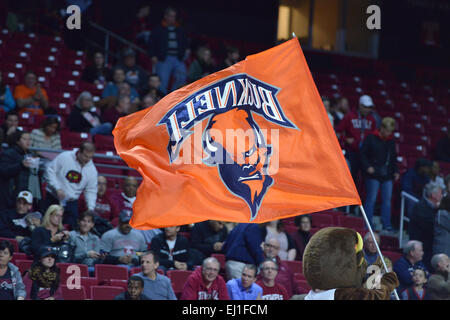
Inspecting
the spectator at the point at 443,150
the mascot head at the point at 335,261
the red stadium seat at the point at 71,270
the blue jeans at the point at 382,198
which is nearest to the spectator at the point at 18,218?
the red stadium seat at the point at 71,270

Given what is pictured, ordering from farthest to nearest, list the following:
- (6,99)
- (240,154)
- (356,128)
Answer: (356,128)
(6,99)
(240,154)

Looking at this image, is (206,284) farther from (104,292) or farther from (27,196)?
(27,196)

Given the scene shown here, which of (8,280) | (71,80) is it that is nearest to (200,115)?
(8,280)

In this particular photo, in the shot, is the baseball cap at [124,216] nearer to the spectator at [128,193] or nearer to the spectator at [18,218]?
the spectator at [128,193]

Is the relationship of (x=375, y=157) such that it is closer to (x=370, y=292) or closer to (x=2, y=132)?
(x=2, y=132)

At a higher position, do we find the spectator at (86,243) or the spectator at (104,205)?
the spectator at (104,205)

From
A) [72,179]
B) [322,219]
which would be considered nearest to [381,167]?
[322,219]

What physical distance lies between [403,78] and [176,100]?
41.8 ft

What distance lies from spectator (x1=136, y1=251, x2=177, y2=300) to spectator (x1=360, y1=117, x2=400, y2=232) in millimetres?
3557

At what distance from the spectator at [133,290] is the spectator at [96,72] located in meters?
5.79

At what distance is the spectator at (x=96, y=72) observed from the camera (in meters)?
13.0

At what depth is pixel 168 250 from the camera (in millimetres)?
8984

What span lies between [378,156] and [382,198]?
1.92 ft

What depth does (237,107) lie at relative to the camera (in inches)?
237
